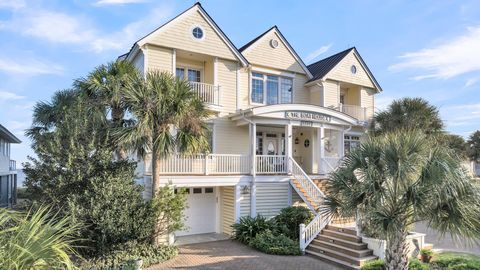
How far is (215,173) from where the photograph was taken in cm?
1459

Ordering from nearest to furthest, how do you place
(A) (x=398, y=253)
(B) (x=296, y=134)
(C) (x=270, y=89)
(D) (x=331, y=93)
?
(A) (x=398, y=253)
(C) (x=270, y=89)
(D) (x=331, y=93)
(B) (x=296, y=134)

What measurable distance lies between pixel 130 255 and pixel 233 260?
11.4 feet

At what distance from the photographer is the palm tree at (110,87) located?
11172mm

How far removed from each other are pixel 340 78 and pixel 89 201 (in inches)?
636

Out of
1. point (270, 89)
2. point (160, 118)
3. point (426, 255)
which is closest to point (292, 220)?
point (426, 255)

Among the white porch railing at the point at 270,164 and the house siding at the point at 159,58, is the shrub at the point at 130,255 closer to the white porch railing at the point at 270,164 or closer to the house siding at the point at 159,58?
the white porch railing at the point at 270,164

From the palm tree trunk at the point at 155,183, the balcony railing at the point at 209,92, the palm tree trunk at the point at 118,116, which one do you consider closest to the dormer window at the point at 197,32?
the balcony railing at the point at 209,92

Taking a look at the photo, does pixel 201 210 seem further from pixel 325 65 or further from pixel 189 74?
pixel 325 65

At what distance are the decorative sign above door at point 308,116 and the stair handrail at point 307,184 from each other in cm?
230

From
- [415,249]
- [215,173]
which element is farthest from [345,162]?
[215,173]

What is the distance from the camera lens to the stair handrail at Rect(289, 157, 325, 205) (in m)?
14.2

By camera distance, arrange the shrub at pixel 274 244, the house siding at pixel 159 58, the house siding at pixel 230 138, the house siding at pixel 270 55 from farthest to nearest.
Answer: the house siding at pixel 270 55 → the house siding at pixel 230 138 → the house siding at pixel 159 58 → the shrub at pixel 274 244

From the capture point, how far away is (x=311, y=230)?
501 inches

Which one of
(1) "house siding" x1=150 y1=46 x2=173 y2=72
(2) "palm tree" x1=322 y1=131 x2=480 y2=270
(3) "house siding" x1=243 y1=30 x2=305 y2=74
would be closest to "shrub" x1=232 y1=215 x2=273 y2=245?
(2) "palm tree" x1=322 y1=131 x2=480 y2=270
